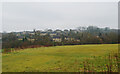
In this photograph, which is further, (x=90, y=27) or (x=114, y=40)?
(x=90, y=27)

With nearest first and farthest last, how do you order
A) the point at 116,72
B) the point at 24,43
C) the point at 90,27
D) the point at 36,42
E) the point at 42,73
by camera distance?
the point at 116,72 → the point at 42,73 → the point at 24,43 → the point at 36,42 → the point at 90,27

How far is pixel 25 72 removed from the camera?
271 inches

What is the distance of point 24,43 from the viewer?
32312 mm

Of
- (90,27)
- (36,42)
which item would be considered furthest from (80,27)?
Result: (36,42)

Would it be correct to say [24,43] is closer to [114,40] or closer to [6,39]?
[6,39]

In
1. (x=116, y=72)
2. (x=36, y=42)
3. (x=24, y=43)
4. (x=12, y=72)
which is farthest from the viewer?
(x=36, y=42)

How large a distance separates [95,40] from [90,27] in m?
33.5

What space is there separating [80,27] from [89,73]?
6354 centimetres

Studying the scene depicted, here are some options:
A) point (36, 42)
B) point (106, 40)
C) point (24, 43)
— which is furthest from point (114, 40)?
point (24, 43)

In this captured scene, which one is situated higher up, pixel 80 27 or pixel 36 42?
pixel 80 27

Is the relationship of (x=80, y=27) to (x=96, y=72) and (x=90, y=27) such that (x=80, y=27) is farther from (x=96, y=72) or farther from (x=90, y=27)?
(x=96, y=72)

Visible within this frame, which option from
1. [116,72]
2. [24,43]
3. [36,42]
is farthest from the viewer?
[36,42]

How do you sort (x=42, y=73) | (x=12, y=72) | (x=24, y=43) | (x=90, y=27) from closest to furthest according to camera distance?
(x=42, y=73), (x=12, y=72), (x=24, y=43), (x=90, y=27)

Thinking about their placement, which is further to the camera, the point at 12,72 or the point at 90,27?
the point at 90,27
